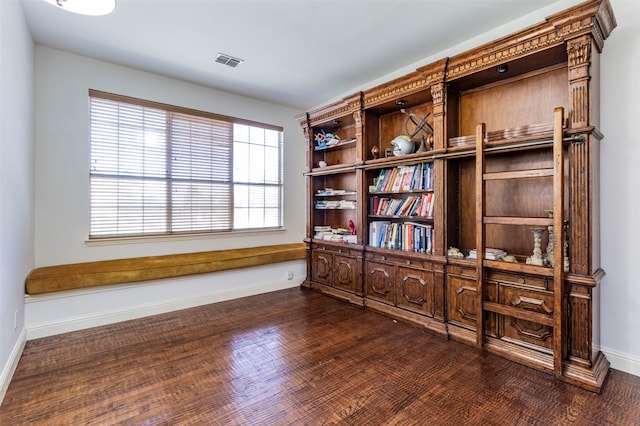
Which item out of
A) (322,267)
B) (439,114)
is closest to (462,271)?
(439,114)

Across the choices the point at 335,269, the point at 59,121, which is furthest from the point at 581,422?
the point at 59,121

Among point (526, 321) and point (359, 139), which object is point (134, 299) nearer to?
point (359, 139)

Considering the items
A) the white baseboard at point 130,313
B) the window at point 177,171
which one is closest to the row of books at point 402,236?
the white baseboard at point 130,313

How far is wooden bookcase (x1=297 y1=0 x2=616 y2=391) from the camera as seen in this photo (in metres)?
2.17

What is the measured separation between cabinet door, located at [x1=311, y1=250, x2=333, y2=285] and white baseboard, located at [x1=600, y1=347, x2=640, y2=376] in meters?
2.79

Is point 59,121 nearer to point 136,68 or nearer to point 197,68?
point 136,68

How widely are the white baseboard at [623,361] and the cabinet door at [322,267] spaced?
279 centimetres

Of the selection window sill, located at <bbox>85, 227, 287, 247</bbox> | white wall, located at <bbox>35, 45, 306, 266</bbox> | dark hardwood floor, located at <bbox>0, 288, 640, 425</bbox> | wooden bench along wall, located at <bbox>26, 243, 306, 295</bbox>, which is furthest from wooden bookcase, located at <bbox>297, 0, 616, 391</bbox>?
white wall, located at <bbox>35, 45, 306, 266</bbox>

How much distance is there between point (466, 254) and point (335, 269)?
172 centimetres

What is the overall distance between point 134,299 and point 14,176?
1.66 m

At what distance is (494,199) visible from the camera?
290 centimetres

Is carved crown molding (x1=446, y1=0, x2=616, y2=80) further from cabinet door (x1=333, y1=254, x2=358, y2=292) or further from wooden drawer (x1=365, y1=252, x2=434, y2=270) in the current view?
cabinet door (x1=333, y1=254, x2=358, y2=292)

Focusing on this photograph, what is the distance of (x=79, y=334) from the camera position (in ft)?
9.84

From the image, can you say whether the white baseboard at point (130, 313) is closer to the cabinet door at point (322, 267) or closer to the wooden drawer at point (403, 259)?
the cabinet door at point (322, 267)
